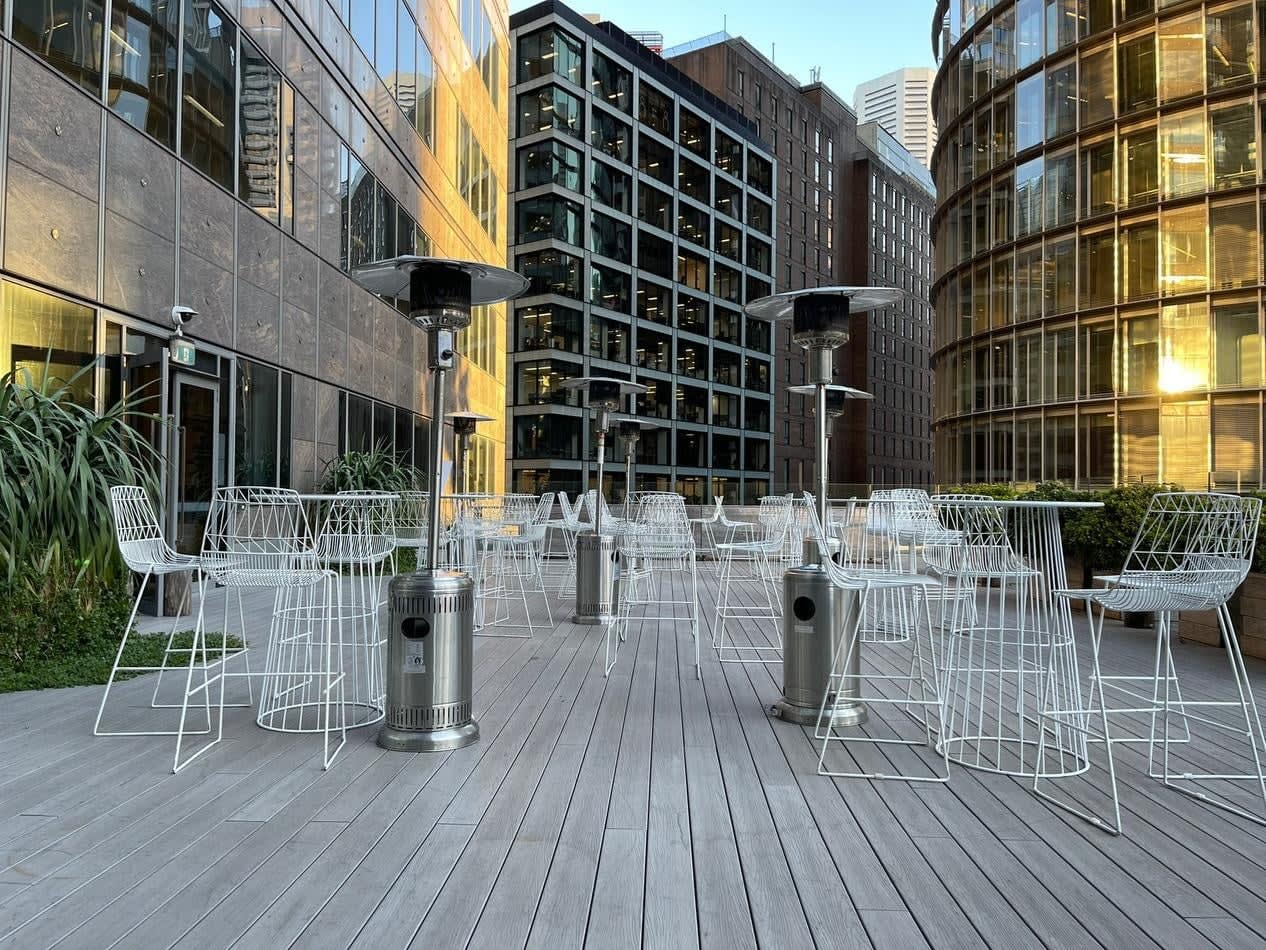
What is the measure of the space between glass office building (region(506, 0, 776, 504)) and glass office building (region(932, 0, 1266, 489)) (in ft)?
48.5

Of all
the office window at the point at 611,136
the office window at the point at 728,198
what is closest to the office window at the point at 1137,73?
the office window at the point at 611,136

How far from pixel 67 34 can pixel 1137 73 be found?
21263 millimetres

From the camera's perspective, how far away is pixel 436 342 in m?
4.18

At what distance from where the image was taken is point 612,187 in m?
42.1

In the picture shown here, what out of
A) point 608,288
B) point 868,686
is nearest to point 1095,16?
point 868,686

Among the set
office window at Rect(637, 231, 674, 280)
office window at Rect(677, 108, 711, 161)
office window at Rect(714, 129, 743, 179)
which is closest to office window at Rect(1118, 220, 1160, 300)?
office window at Rect(637, 231, 674, 280)

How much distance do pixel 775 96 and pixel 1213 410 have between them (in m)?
43.9

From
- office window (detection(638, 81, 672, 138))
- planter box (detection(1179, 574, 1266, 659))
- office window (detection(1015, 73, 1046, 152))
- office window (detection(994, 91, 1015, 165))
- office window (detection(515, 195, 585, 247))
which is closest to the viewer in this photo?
planter box (detection(1179, 574, 1266, 659))

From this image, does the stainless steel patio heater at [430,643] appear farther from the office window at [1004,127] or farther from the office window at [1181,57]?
the office window at [1004,127]

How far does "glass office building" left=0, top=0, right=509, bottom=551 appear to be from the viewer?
6.98m

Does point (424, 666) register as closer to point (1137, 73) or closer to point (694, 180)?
point (1137, 73)

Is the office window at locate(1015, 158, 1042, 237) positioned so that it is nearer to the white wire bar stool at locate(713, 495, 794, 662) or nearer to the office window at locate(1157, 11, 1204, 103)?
the office window at locate(1157, 11, 1204, 103)

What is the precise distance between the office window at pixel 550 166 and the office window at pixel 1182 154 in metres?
→ 25.5

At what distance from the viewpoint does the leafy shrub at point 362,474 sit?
12.0 meters
